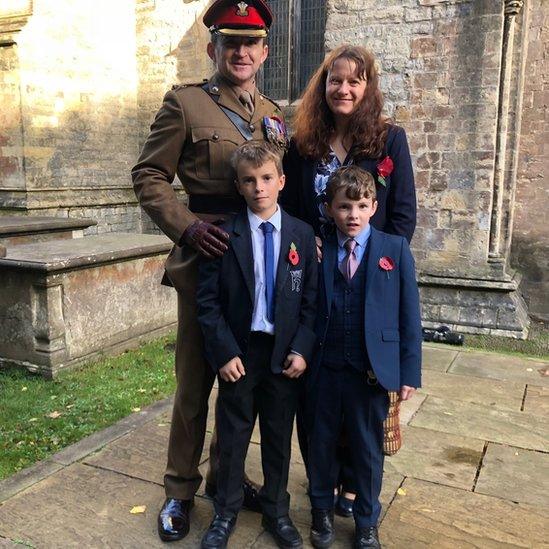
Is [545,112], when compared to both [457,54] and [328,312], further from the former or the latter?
[328,312]

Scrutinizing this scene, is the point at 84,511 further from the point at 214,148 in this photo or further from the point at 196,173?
the point at 214,148

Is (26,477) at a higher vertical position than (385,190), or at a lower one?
lower

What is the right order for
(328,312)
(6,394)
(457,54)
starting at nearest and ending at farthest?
1. (328,312)
2. (6,394)
3. (457,54)

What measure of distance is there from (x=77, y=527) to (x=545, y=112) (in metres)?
6.91

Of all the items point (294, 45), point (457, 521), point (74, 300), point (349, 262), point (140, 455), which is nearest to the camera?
point (349, 262)

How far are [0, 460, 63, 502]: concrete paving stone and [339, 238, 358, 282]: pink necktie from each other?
6.60 feet

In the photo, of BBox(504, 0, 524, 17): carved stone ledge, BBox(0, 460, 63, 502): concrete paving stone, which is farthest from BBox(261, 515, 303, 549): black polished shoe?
BBox(504, 0, 524, 17): carved stone ledge

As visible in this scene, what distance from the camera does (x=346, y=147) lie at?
98.5 inches

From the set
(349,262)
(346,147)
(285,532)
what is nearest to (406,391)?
(349,262)

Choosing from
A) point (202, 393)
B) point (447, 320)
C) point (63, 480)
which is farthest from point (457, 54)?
point (63, 480)

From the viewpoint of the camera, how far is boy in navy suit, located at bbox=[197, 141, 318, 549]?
7.44ft

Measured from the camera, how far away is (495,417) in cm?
409

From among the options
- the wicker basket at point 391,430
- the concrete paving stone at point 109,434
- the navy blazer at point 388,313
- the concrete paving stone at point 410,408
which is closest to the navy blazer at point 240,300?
the navy blazer at point 388,313

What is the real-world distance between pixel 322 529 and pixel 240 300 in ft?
3.53
